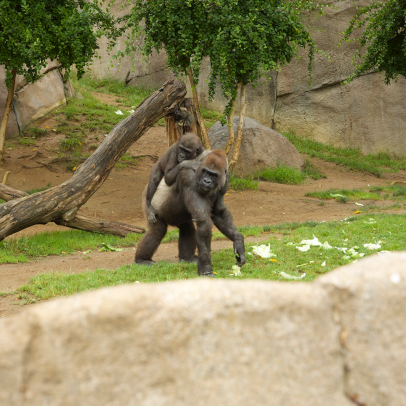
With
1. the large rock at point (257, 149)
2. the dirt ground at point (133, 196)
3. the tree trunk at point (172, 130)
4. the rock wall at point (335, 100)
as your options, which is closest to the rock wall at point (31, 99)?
the dirt ground at point (133, 196)

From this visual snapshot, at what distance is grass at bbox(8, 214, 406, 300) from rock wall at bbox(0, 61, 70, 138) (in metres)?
8.84

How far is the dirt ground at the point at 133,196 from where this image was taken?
22.5ft

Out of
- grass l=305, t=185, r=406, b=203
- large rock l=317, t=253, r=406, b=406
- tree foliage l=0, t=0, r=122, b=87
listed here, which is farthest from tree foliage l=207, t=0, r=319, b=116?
large rock l=317, t=253, r=406, b=406

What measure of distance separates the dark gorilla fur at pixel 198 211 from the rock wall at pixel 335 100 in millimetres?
10599

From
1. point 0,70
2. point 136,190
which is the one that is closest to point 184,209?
point 136,190

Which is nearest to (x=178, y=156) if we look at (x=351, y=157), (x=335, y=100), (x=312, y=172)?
(x=312, y=172)

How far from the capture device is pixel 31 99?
1379 centimetres

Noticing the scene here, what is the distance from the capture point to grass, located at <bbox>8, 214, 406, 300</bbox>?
16.6 feet

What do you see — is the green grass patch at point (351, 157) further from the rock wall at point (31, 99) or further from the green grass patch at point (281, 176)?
the rock wall at point (31, 99)

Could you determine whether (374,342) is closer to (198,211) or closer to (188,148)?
(198,211)

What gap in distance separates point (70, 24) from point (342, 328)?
944cm

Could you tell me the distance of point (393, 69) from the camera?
12.1 metres

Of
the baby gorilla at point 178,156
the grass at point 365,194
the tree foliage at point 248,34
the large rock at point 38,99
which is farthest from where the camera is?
the large rock at point 38,99

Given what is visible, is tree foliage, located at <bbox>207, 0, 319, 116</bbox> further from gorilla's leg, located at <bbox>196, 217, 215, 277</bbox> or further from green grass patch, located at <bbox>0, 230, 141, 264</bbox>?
gorilla's leg, located at <bbox>196, 217, 215, 277</bbox>
